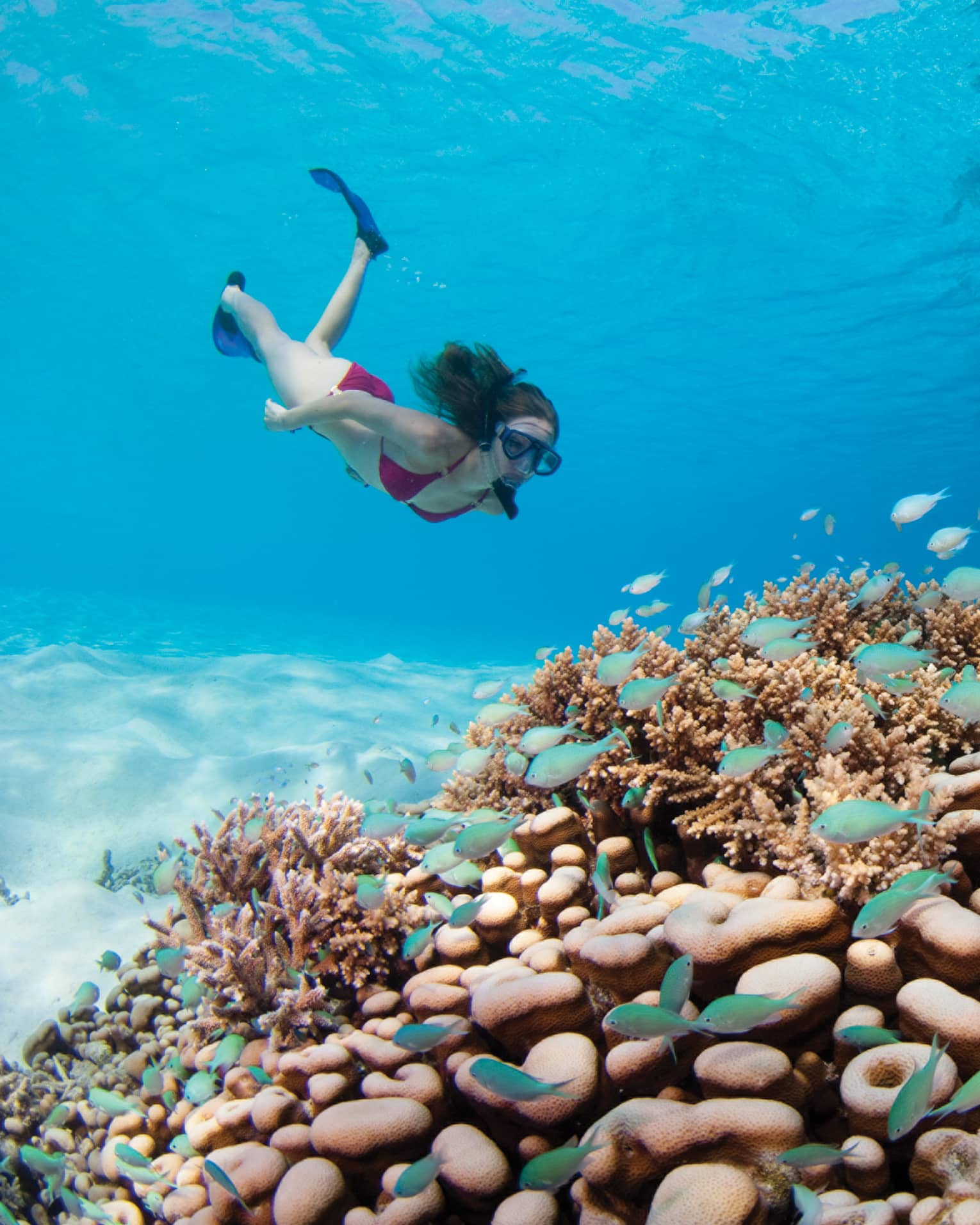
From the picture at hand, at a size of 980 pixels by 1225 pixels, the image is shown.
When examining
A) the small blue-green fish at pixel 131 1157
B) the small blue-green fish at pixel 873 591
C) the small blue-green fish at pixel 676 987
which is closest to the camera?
the small blue-green fish at pixel 676 987

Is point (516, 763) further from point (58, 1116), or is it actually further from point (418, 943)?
point (58, 1116)

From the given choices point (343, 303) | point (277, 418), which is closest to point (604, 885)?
point (277, 418)

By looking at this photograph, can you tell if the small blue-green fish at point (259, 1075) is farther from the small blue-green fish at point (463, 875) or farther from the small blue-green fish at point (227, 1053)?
the small blue-green fish at point (463, 875)

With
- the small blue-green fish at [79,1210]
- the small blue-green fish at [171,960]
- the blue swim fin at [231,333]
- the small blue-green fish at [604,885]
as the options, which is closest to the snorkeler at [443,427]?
the blue swim fin at [231,333]

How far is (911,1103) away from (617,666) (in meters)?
2.37

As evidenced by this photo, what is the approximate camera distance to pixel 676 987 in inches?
77.7

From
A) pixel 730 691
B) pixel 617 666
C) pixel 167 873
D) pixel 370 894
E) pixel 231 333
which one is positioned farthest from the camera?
pixel 231 333

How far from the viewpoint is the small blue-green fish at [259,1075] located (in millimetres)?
2855

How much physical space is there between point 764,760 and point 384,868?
2.40 m

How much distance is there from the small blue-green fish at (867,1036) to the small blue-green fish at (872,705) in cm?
172

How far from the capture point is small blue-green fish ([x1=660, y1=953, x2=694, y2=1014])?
1.97m

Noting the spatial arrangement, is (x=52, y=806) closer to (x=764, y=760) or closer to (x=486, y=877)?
(x=486, y=877)

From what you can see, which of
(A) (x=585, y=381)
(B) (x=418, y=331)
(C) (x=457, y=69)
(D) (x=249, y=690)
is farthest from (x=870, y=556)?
(D) (x=249, y=690)

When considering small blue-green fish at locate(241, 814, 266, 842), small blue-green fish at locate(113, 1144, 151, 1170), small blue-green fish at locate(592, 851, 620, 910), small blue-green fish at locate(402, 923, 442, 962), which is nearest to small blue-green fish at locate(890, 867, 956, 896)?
small blue-green fish at locate(592, 851, 620, 910)
